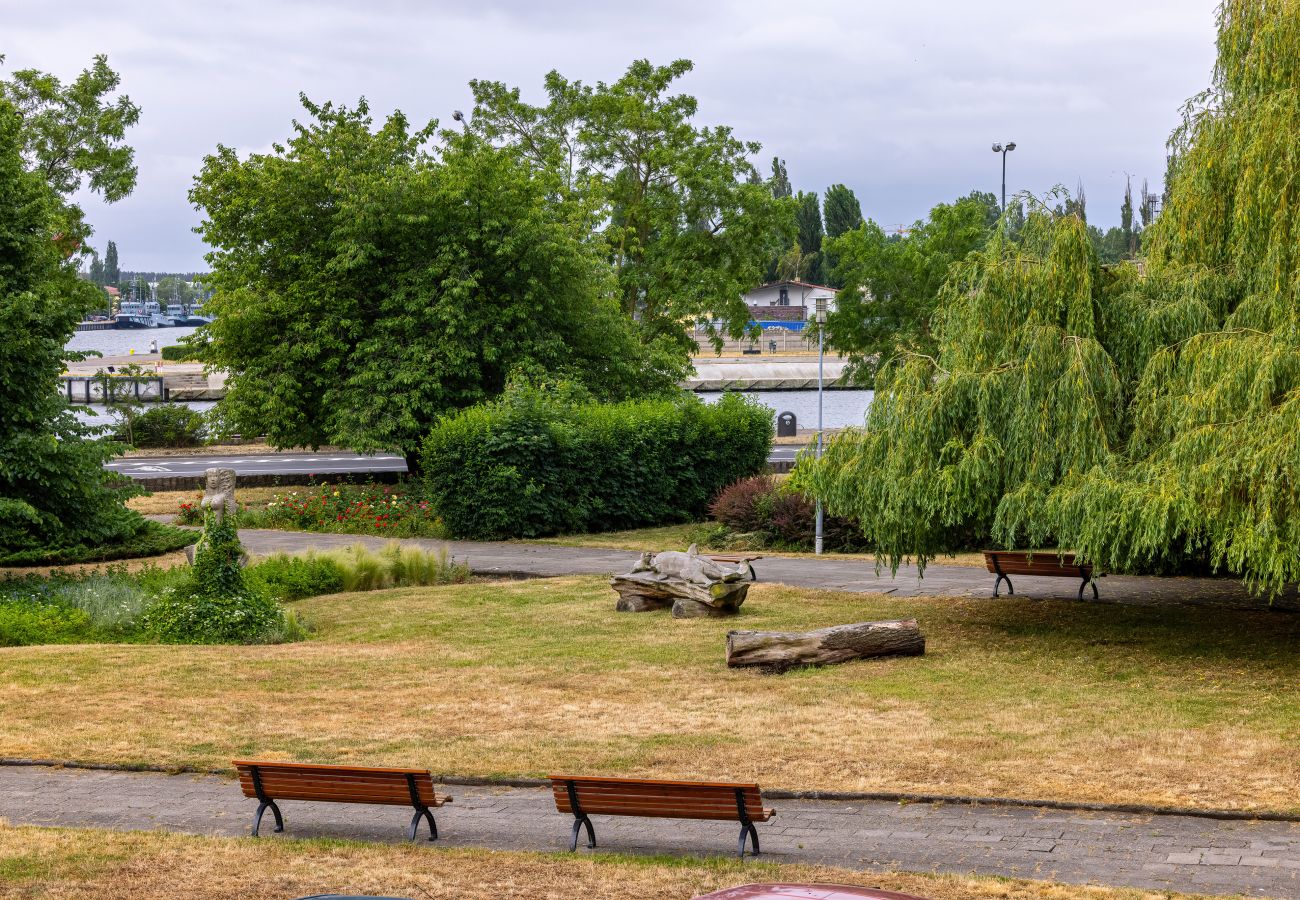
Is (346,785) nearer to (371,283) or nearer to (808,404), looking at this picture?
(371,283)

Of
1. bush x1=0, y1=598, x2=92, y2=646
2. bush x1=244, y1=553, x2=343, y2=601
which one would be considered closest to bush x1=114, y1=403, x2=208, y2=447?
bush x1=244, y1=553, x2=343, y2=601

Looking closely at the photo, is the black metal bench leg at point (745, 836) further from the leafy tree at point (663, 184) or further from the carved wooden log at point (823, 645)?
the leafy tree at point (663, 184)

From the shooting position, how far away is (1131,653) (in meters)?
16.3

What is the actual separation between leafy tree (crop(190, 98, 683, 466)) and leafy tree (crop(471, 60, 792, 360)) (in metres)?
12.2

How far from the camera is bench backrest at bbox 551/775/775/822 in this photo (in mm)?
8852

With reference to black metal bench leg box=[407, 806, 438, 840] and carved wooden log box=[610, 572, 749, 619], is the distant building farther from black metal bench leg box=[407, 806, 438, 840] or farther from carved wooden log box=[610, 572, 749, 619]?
black metal bench leg box=[407, 806, 438, 840]

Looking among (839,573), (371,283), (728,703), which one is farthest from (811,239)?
(728,703)

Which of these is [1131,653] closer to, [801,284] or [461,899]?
[461,899]

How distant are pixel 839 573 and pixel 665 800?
52.9 ft

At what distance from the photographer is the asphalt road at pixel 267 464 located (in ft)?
136

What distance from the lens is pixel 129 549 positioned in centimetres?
2583

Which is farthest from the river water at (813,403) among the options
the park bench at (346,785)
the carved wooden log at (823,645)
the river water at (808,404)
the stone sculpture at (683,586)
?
the park bench at (346,785)

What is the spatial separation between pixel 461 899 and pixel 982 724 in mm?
6442

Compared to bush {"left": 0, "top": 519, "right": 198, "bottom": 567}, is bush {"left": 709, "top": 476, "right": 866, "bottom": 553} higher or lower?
higher
